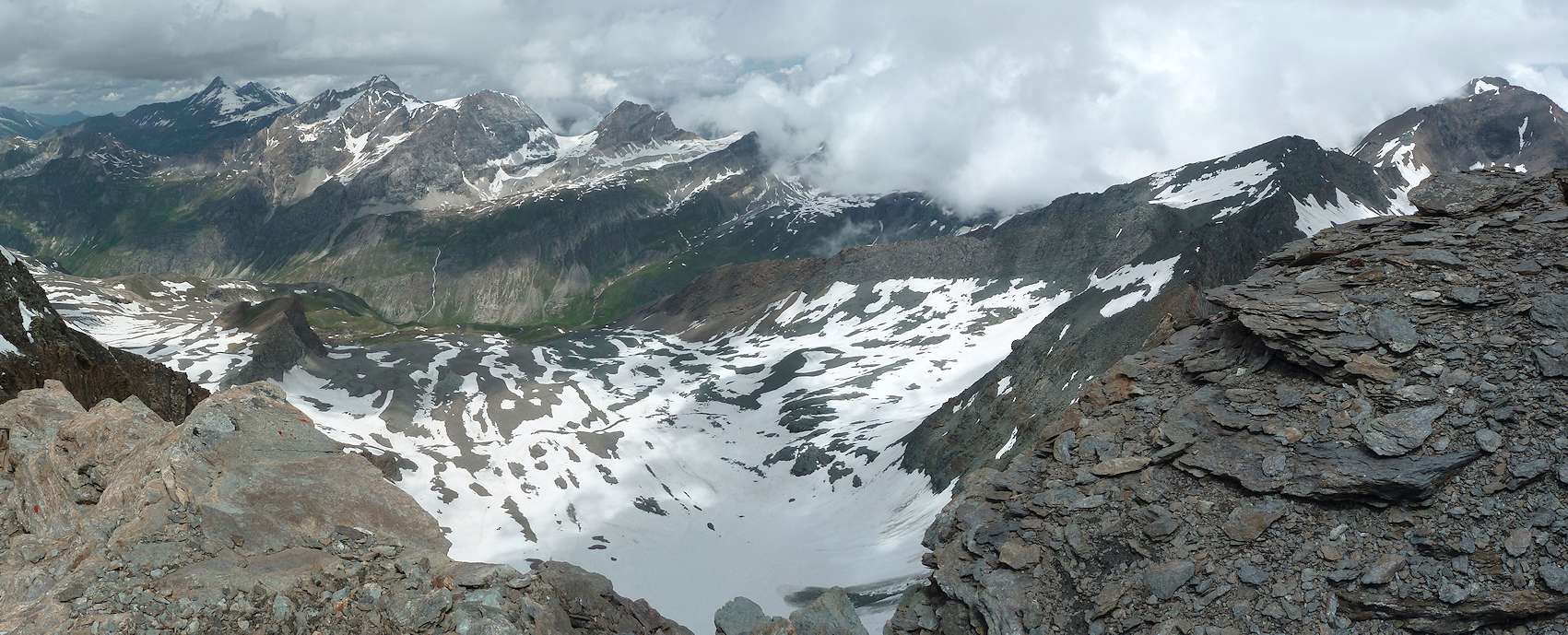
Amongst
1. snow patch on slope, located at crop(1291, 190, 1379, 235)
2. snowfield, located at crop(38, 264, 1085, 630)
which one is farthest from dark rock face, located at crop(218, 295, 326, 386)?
snow patch on slope, located at crop(1291, 190, 1379, 235)

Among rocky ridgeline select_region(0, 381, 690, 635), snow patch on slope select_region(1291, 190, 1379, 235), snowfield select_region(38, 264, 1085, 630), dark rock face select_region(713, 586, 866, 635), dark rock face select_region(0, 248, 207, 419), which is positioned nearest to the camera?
rocky ridgeline select_region(0, 381, 690, 635)

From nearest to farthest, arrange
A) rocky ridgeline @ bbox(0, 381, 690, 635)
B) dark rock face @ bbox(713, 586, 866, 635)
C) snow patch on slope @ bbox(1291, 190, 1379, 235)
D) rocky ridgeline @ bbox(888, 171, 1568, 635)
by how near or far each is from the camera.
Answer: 1. rocky ridgeline @ bbox(888, 171, 1568, 635)
2. rocky ridgeline @ bbox(0, 381, 690, 635)
3. dark rock face @ bbox(713, 586, 866, 635)
4. snow patch on slope @ bbox(1291, 190, 1379, 235)

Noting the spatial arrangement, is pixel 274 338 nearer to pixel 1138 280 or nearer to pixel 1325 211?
Answer: pixel 1138 280

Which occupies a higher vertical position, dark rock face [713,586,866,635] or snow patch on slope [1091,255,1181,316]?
dark rock face [713,586,866,635]

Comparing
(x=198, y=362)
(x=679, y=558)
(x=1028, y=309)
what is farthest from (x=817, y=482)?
(x=198, y=362)

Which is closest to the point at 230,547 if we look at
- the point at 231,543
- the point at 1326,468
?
the point at 231,543

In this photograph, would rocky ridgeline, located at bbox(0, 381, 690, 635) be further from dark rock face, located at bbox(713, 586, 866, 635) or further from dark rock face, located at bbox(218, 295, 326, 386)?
dark rock face, located at bbox(218, 295, 326, 386)

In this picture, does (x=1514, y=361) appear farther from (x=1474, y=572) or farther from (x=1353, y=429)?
(x=1474, y=572)
